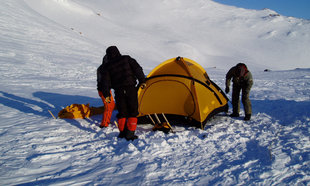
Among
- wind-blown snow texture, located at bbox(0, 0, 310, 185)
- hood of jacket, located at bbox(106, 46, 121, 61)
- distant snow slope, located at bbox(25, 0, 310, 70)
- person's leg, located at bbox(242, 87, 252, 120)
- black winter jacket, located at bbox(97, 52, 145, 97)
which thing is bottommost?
wind-blown snow texture, located at bbox(0, 0, 310, 185)

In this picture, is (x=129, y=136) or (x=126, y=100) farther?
(x=126, y=100)

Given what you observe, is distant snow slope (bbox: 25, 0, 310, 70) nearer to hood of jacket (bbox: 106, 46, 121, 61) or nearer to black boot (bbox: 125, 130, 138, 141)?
hood of jacket (bbox: 106, 46, 121, 61)

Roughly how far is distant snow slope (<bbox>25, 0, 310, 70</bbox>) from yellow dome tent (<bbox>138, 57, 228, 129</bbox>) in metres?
13.7

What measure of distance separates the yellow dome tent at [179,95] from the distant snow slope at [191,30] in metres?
13.7

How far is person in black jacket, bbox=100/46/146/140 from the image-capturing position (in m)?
4.22

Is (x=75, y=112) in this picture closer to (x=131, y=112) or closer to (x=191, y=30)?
(x=131, y=112)

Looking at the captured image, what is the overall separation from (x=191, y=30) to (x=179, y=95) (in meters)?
38.4

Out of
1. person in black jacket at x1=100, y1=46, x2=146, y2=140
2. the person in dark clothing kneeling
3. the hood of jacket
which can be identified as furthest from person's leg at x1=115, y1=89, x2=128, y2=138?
the person in dark clothing kneeling

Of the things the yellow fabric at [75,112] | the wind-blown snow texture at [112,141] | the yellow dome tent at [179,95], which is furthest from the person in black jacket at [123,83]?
the yellow fabric at [75,112]

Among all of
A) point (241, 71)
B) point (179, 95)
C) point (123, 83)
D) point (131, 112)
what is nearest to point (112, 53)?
point (123, 83)

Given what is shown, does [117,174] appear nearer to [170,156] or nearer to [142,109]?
[170,156]

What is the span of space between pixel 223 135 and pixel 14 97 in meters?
6.14

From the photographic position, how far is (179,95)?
5.06 m

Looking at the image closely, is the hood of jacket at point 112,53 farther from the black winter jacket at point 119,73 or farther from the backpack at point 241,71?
the backpack at point 241,71
